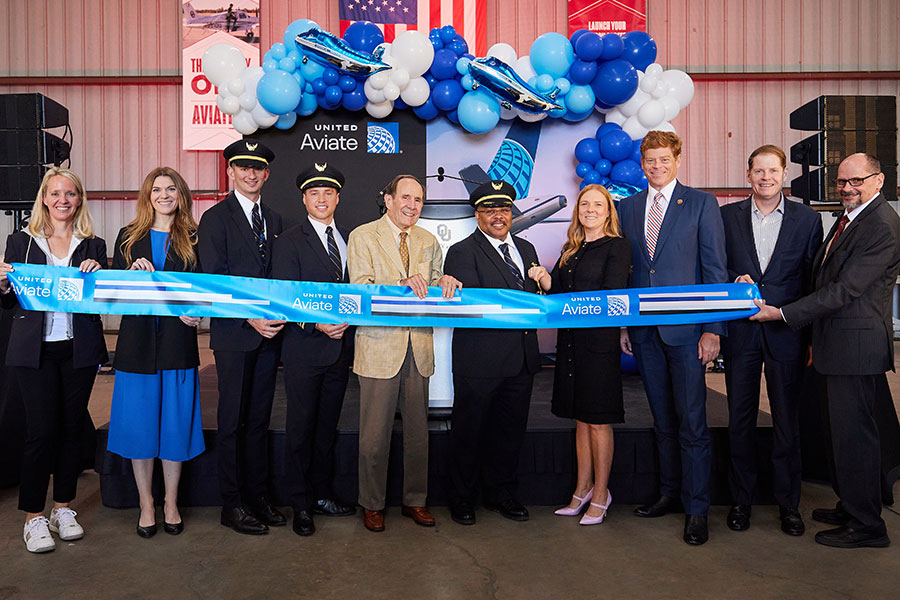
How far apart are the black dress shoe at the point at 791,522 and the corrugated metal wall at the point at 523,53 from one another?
31.4ft

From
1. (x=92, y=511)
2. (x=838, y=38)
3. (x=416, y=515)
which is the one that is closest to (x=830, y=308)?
(x=416, y=515)

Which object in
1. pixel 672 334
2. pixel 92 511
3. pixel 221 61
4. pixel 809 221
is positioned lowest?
pixel 92 511

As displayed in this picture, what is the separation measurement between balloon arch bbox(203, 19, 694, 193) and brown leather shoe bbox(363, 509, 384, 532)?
3.21m

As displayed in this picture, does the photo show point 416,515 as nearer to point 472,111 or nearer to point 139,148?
point 472,111

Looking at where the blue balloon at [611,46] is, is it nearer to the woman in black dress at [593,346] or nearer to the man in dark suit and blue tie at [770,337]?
the man in dark suit and blue tie at [770,337]

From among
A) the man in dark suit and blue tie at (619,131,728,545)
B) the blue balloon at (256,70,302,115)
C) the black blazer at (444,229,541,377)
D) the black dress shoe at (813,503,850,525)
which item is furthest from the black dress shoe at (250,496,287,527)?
the blue balloon at (256,70,302,115)

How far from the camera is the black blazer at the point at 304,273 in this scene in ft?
9.73

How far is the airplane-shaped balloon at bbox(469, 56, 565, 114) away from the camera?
493 centimetres

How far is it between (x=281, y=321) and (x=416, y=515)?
107 cm

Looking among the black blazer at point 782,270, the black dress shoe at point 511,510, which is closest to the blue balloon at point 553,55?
the black blazer at point 782,270

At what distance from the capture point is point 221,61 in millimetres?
5453

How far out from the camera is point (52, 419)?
2.82 meters

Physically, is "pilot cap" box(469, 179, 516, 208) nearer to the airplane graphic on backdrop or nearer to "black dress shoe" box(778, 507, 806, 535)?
"black dress shoe" box(778, 507, 806, 535)

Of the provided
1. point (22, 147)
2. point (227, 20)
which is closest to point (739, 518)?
point (22, 147)
